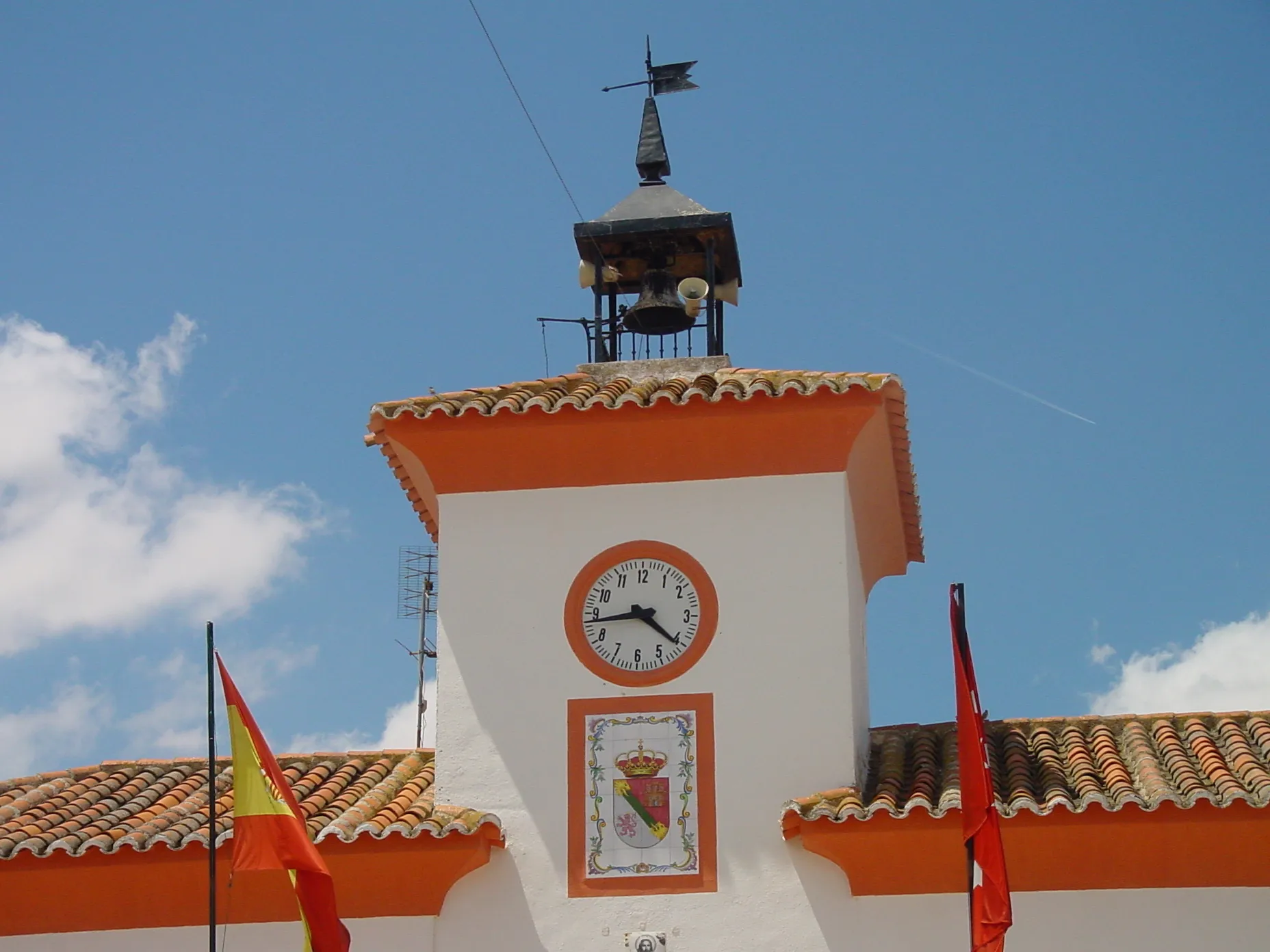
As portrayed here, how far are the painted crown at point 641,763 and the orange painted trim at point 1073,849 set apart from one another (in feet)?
3.85

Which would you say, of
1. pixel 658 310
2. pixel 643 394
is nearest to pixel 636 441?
pixel 643 394

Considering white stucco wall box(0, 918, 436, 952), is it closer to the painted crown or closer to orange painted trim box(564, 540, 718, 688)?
the painted crown

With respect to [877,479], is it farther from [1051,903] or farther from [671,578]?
[1051,903]

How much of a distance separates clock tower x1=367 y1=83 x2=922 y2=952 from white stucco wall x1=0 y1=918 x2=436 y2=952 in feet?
0.79

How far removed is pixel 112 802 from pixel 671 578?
4.33 m

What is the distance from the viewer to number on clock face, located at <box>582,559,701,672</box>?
16.2 meters

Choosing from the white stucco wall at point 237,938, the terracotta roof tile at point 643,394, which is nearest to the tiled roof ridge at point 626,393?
the terracotta roof tile at point 643,394

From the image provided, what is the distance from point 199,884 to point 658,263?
6539mm

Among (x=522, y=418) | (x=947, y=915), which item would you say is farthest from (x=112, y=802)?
(x=947, y=915)

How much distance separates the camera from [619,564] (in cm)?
1642

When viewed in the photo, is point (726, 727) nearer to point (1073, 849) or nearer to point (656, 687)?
point (656, 687)

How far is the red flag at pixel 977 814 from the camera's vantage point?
13.3 m

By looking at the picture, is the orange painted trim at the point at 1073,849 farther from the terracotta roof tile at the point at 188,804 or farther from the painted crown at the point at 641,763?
the terracotta roof tile at the point at 188,804

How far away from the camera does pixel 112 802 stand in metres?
16.5
